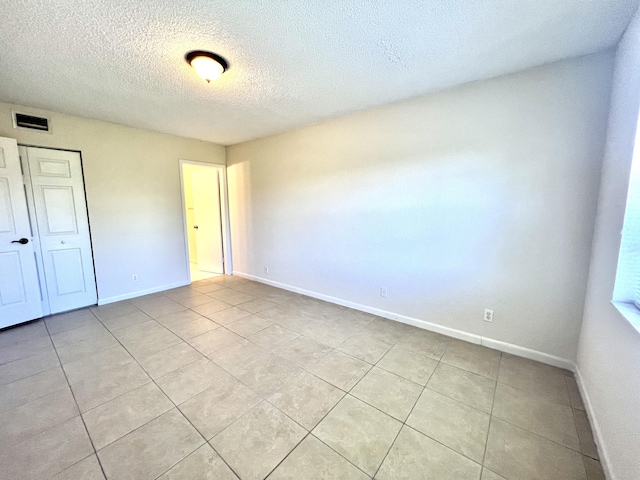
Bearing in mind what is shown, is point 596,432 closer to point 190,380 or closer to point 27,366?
point 190,380

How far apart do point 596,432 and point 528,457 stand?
0.49 meters

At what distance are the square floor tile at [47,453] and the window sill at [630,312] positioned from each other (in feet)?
9.48

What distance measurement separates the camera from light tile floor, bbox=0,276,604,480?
1315 millimetres

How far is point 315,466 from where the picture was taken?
1.30 m

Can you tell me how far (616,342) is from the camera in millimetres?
1348

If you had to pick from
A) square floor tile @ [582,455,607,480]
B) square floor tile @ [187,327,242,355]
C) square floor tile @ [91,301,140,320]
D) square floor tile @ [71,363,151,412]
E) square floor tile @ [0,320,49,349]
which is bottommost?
square floor tile @ [582,455,607,480]

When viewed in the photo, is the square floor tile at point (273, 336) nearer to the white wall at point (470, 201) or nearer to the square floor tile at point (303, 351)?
the square floor tile at point (303, 351)

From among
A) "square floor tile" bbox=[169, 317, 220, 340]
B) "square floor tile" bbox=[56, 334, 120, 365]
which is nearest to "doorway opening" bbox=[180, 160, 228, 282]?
"square floor tile" bbox=[169, 317, 220, 340]

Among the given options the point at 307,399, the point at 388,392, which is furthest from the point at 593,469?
the point at 307,399

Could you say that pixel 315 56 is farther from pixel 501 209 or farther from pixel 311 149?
pixel 501 209

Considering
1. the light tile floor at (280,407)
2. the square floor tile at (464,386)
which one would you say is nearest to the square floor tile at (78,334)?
the light tile floor at (280,407)

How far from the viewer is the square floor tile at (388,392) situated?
1.69 metres

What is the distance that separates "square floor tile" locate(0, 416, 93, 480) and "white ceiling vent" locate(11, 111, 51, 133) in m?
3.30

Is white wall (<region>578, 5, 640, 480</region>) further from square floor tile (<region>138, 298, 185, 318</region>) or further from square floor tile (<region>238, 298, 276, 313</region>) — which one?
square floor tile (<region>138, 298, 185, 318</region>)
